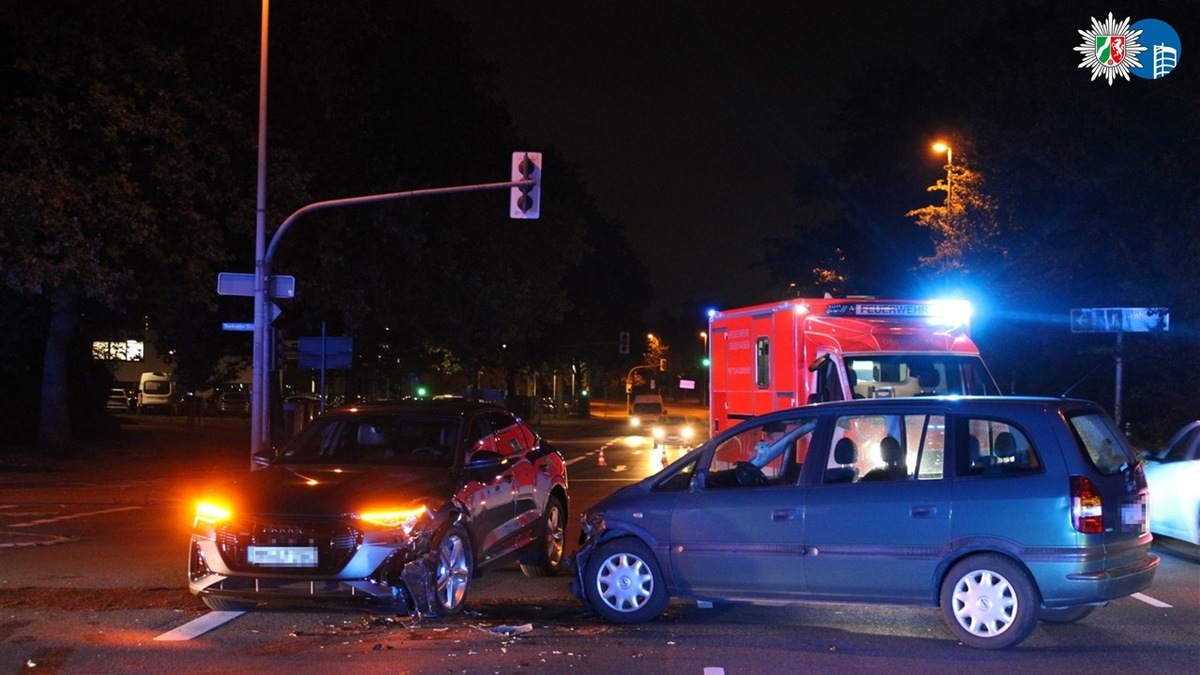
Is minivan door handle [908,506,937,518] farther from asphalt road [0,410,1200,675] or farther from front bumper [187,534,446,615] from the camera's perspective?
front bumper [187,534,446,615]

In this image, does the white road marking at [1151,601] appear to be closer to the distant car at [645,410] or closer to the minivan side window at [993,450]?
the minivan side window at [993,450]

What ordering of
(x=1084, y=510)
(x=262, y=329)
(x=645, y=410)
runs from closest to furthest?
(x=1084, y=510)
(x=262, y=329)
(x=645, y=410)

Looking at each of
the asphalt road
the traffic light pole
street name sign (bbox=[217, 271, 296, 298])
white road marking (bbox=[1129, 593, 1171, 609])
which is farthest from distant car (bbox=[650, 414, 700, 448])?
white road marking (bbox=[1129, 593, 1171, 609])

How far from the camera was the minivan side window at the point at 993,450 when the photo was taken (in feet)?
26.9

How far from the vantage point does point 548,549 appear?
11.4 metres

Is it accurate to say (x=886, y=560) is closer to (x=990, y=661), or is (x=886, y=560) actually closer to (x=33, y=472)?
(x=990, y=661)

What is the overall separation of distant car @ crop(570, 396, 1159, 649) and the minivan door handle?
0.01 meters

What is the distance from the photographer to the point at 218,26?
26.2 meters

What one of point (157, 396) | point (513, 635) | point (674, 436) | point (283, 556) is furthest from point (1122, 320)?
point (157, 396)

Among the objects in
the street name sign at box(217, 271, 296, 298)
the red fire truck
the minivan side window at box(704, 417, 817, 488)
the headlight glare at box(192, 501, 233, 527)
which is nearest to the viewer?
the headlight glare at box(192, 501, 233, 527)

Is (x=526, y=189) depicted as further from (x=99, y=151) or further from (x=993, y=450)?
(x=993, y=450)

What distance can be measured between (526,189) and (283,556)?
11757 millimetres

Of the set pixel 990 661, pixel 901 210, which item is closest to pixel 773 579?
pixel 990 661

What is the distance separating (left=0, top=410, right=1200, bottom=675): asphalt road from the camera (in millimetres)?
7859
